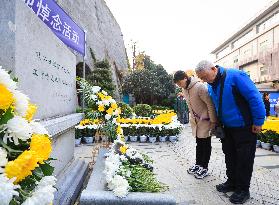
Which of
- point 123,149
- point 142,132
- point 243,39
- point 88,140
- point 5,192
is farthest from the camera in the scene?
point 243,39

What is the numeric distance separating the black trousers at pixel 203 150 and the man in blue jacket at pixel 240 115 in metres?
0.96

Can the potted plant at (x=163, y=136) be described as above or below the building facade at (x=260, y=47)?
below

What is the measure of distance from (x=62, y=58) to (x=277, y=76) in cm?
3438

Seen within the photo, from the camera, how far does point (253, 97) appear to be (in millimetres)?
4219

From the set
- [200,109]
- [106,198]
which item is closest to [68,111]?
[200,109]

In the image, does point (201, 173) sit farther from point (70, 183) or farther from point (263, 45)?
point (263, 45)

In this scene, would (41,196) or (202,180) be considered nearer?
(41,196)

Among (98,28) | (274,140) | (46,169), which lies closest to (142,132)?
(274,140)

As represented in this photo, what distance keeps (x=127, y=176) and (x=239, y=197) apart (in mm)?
1534

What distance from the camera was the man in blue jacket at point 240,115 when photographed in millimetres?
4246

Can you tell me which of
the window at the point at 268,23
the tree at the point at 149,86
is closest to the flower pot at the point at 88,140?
the tree at the point at 149,86

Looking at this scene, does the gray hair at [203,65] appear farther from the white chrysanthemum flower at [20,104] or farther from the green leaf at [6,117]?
the green leaf at [6,117]

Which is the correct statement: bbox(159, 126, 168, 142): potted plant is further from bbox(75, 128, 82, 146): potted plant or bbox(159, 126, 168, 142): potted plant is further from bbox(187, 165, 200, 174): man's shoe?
bbox(187, 165, 200, 174): man's shoe

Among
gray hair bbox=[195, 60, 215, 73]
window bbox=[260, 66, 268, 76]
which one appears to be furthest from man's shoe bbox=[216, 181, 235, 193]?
window bbox=[260, 66, 268, 76]
